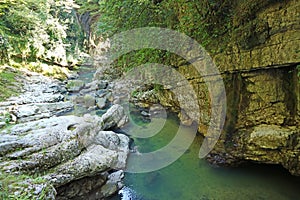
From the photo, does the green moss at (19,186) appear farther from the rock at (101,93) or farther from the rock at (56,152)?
the rock at (101,93)

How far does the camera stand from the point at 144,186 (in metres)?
5.10

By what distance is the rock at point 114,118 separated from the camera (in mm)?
7859

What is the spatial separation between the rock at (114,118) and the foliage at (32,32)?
886 centimetres

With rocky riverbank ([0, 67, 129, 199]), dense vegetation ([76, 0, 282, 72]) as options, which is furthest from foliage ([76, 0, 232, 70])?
rocky riverbank ([0, 67, 129, 199])

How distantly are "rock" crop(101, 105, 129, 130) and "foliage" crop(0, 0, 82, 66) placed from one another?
886cm

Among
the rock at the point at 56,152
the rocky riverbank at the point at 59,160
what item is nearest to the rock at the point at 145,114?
the rocky riverbank at the point at 59,160

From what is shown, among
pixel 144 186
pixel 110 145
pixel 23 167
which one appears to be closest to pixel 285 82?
pixel 144 186

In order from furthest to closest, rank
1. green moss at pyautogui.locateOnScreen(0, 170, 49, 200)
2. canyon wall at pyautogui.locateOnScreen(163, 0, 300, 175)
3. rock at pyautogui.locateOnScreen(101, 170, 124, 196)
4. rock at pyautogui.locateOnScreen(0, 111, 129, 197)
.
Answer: rock at pyautogui.locateOnScreen(101, 170, 124, 196) → canyon wall at pyautogui.locateOnScreen(163, 0, 300, 175) → rock at pyautogui.locateOnScreen(0, 111, 129, 197) → green moss at pyautogui.locateOnScreen(0, 170, 49, 200)

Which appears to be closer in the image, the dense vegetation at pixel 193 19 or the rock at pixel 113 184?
the dense vegetation at pixel 193 19

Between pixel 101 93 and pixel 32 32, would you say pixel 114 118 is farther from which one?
pixel 32 32

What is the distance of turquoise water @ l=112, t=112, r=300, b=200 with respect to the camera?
4664 mm

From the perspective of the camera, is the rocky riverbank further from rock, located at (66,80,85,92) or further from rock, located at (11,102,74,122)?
rock, located at (66,80,85,92)

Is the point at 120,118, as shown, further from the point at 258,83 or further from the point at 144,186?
the point at 258,83

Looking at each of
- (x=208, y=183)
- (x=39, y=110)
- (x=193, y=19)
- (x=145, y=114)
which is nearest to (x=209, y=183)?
(x=208, y=183)
